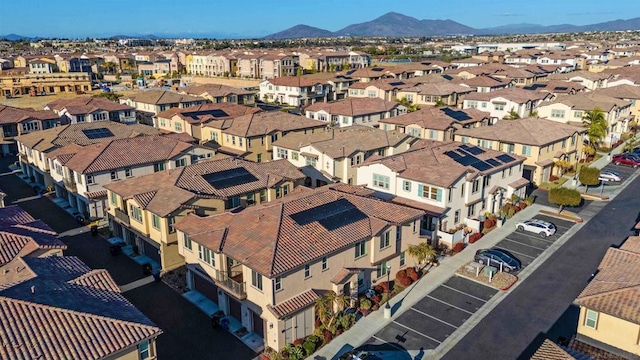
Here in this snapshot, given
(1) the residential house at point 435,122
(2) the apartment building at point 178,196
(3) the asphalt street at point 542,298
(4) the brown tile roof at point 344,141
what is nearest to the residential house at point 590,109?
(1) the residential house at point 435,122

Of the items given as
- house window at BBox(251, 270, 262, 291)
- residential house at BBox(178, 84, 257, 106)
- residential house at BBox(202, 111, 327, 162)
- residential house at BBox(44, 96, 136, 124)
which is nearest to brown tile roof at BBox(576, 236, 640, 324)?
house window at BBox(251, 270, 262, 291)

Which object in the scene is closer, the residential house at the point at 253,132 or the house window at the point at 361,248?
the house window at the point at 361,248

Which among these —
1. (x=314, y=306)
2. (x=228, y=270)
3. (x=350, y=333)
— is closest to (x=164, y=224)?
(x=228, y=270)

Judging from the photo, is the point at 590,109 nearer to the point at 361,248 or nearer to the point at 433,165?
the point at 433,165

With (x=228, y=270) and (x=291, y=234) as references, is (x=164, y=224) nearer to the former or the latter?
Result: (x=228, y=270)

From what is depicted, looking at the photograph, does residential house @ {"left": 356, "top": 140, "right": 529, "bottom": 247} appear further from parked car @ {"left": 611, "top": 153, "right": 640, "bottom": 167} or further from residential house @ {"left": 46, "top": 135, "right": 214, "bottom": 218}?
parked car @ {"left": 611, "top": 153, "right": 640, "bottom": 167}

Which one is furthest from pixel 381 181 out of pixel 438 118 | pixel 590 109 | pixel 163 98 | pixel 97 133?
pixel 163 98

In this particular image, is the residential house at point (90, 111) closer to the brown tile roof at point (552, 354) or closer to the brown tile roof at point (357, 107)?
the brown tile roof at point (357, 107)
